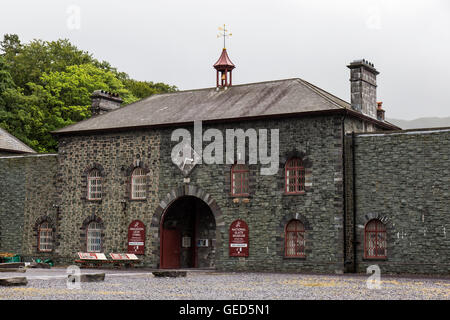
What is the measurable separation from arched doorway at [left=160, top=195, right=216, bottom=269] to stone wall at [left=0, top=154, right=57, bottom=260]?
6274mm

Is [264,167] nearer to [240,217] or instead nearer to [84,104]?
[240,217]

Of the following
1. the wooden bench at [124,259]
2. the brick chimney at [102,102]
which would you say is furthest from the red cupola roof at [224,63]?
the wooden bench at [124,259]

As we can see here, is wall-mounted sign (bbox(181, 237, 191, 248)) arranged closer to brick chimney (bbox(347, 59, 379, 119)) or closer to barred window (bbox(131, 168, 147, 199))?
barred window (bbox(131, 168, 147, 199))

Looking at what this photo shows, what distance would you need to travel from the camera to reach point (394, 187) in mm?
27250

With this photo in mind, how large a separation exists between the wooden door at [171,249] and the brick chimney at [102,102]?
8508 millimetres

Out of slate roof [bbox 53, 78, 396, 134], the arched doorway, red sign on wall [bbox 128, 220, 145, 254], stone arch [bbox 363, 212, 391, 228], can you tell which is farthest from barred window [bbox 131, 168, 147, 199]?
stone arch [bbox 363, 212, 391, 228]

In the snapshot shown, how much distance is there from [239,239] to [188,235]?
447 cm

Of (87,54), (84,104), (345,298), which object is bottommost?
(345,298)

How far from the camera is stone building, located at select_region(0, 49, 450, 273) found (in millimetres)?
27109

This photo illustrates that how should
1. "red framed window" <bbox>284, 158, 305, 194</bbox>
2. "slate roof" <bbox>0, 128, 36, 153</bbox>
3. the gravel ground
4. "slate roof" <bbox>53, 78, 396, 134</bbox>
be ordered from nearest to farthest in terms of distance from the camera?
the gravel ground < "red framed window" <bbox>284, 158, 305, 194</bbox> < "slate roof" <bbox>53, 78, 396, 134</bbox> < "slate roof" <bbox>0, 128, 36, 153</bbox>
